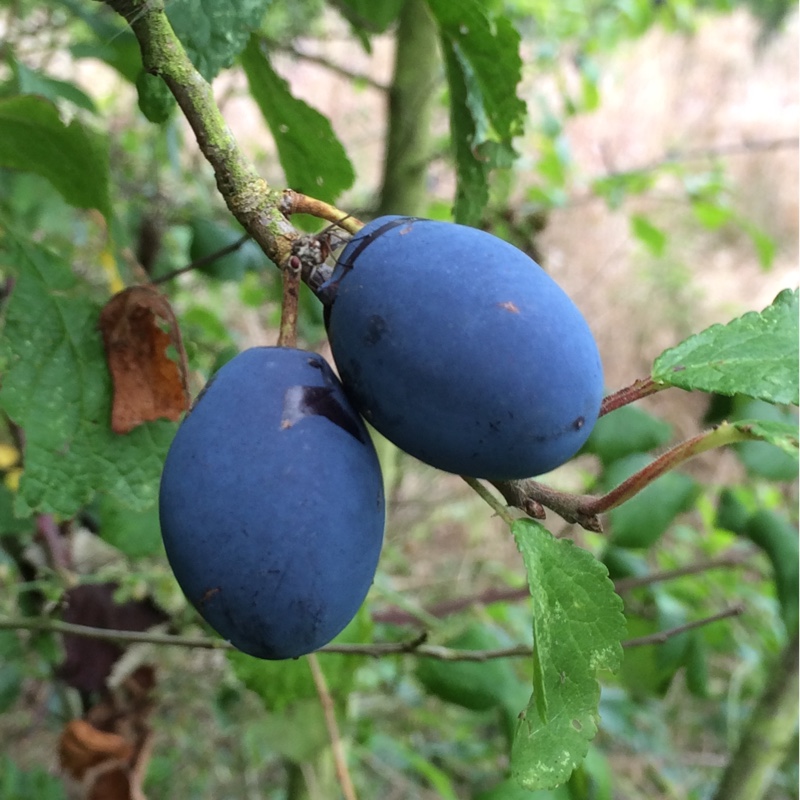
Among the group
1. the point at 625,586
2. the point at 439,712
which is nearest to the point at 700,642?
the point at 625,586

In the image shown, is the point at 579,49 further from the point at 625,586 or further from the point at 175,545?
the point at 175,545

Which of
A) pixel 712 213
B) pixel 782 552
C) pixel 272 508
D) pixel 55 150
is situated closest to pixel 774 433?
pixel 272 508

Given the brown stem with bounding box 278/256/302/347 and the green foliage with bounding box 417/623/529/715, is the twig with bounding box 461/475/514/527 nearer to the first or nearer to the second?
the brown stem with bounding box 278/256/302/347

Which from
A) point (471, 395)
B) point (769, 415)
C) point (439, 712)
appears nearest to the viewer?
point (471, 395)

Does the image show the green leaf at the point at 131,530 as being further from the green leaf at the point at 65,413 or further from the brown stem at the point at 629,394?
the brown stem at the point at 629,394

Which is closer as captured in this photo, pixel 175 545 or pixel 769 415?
pixel 175 545

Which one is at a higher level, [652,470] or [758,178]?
[652,470]

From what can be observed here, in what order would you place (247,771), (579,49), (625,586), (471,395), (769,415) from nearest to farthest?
(471,395) → (769,415) → (625,586) → (247,771) → (579,49)
